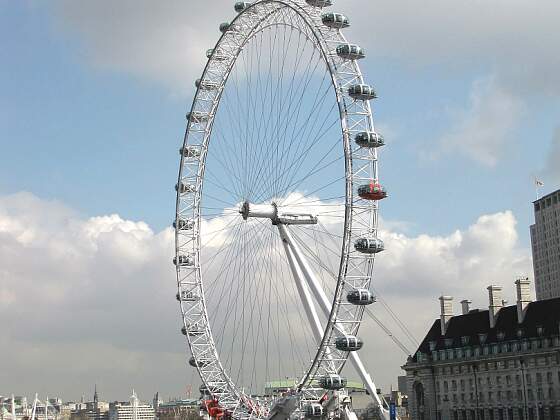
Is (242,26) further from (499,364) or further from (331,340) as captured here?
(499,364)

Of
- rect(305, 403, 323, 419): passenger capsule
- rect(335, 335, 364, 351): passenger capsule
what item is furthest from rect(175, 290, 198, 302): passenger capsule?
rect(335, 335, 364, 351): passenger capsule

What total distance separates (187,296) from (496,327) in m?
48.6

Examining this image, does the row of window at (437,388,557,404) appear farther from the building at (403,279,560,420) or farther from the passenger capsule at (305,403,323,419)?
the passenger capsule at (305,403,323,419)

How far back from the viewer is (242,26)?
88062mm

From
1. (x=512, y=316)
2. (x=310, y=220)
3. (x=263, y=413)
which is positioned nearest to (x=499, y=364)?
(x=512, y=316)

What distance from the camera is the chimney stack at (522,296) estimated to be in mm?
122025

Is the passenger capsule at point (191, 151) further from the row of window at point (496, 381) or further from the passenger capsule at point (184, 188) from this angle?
the row of window at point (496, 381)

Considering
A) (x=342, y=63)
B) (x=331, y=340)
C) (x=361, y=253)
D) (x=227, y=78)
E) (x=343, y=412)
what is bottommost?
(x=343, y=412)

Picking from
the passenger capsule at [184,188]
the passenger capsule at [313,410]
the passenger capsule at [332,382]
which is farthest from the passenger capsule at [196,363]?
the passenger capsule at [332,382]

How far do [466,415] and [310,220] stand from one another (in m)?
62.2

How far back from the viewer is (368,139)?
70.4m

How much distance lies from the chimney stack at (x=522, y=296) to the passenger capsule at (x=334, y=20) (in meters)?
58.2

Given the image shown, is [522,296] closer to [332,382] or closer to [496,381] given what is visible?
[496,381]

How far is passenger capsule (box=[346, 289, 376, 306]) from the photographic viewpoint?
68438mm
